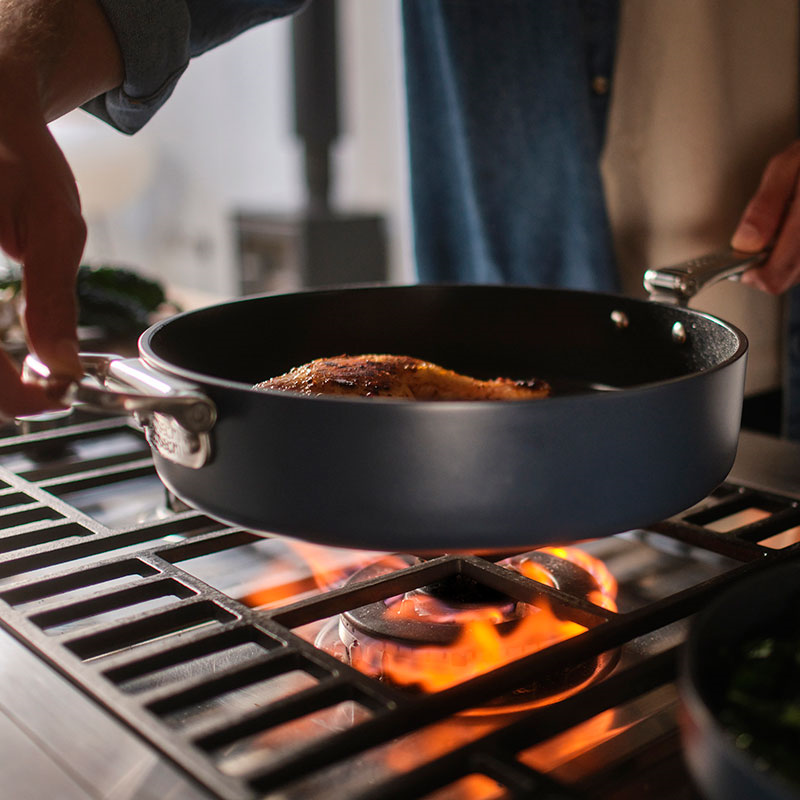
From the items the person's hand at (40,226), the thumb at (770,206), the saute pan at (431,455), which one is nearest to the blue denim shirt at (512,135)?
the thumb at (770,206)

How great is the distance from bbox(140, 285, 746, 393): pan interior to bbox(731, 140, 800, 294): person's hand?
210 mm

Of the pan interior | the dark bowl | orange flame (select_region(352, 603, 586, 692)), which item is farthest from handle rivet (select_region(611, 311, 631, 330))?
the dark bowl

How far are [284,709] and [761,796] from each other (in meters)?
0.24

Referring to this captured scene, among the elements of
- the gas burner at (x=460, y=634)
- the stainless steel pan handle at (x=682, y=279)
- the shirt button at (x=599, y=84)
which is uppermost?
the shirt button at (x=599, y=84)

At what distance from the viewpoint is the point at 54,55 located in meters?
0.75

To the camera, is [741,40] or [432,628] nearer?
[432,628]

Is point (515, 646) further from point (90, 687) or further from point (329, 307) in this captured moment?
point (329, 307)

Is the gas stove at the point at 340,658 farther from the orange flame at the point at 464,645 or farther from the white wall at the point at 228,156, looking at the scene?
the white wall at the point at 228,156

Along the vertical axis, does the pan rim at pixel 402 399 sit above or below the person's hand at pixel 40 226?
below

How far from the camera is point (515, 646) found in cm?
66

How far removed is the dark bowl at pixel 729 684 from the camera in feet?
1.24

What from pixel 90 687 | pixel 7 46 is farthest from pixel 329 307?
pixel 90 687

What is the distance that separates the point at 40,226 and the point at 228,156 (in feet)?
16.9

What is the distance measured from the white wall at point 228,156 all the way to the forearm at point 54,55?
3034 mm
